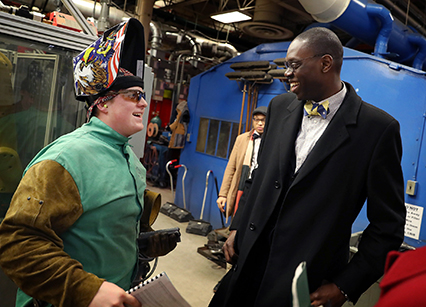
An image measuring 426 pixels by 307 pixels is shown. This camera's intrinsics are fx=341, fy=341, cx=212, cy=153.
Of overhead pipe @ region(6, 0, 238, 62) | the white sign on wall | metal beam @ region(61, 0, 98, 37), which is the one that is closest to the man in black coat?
metal beam @ region(61, 0, 98, 37)

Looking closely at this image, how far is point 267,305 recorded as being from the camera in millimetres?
1329

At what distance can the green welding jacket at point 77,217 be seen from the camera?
1008 millimetres

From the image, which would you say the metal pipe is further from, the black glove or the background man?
the black glove

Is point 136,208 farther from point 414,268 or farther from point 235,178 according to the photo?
point 235,178

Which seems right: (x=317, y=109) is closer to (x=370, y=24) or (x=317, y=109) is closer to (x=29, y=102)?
(x=29, y=102)

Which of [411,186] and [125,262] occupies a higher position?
[411,186]

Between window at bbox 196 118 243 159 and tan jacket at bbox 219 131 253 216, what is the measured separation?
122cm

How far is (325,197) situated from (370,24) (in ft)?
12.7

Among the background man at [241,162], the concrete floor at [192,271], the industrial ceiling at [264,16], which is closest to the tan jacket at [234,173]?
the background man at [241,162]

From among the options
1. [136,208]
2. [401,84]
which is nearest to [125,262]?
[136,208]

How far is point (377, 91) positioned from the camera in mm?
4016

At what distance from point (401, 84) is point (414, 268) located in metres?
3.84

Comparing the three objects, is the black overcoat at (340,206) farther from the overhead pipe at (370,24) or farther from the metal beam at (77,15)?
the overhead pipe at (370,24)

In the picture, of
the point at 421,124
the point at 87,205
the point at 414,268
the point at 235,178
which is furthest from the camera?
the point at 235,178
